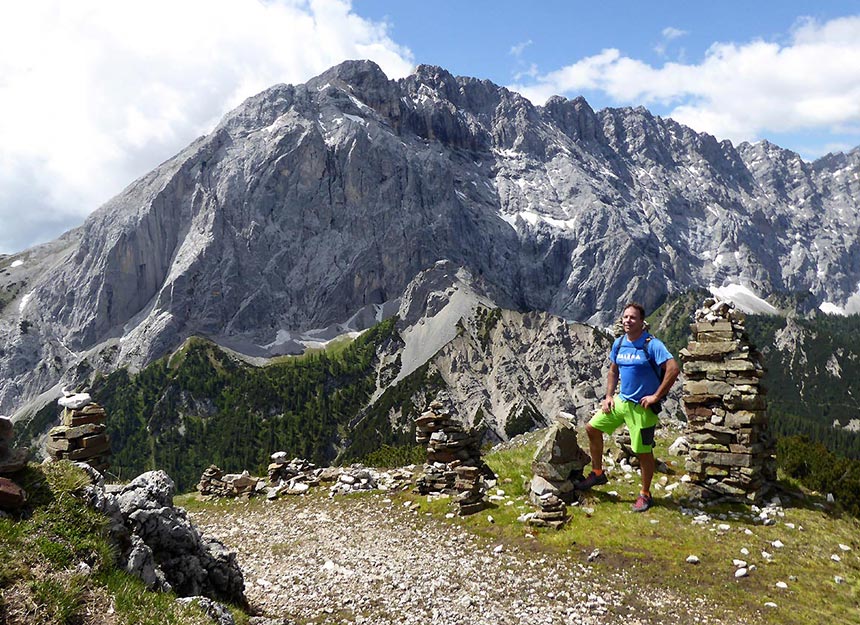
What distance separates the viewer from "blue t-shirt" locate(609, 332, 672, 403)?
14.3m

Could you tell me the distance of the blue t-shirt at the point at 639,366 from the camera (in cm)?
1429

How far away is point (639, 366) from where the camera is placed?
14461 mm

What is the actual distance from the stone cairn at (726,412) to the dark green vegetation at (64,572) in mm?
14961

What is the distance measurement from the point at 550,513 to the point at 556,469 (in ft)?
4.74

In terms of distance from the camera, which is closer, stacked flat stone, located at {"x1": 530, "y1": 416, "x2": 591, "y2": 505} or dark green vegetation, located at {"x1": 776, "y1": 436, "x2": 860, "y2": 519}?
stacked flat stone, located at {"x1": 530, "y1": 416, "x2": 591, "y2": 505}

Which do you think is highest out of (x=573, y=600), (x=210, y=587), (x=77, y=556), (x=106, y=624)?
(x=77, y=556)

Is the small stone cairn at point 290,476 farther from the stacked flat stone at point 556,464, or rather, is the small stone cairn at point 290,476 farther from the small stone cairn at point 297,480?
the stacked flat stone at point 556,464

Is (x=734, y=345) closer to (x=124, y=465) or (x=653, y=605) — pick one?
(x=653, y=605)

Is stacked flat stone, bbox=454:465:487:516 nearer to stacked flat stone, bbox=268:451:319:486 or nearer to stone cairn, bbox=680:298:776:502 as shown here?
stone cairn, bbox=680:298:776:502

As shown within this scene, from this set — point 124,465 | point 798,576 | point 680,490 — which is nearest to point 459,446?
point 680,490

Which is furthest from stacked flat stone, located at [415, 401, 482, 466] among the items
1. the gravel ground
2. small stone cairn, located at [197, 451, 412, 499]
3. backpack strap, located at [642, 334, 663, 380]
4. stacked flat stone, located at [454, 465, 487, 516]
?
backpack strap, located at [642, 334, 663, 380]

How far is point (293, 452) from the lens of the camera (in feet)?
633

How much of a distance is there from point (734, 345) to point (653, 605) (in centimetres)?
930

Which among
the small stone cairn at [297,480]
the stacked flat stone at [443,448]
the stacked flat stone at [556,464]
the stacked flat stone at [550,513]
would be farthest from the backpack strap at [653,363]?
the small stone cairn at [297,480]
